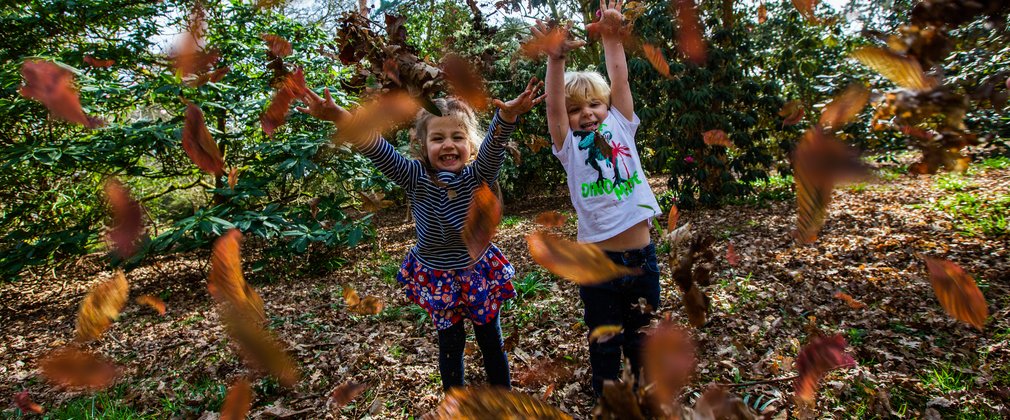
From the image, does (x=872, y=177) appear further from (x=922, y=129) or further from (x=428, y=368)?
(x=428, y=368)

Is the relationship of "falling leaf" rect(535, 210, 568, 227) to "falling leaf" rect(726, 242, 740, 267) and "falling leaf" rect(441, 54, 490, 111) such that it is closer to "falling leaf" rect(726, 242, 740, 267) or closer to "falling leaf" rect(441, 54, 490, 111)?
"falling leaf" rect(726, 242, 740, 267)

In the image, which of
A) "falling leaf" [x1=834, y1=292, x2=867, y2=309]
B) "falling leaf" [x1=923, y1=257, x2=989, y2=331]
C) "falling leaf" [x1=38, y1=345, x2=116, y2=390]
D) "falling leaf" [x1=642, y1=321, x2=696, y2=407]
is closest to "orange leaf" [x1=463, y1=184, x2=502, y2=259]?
"falling leaf" [x1=642, y1=321, x2=696, y2=407]

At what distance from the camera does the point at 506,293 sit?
2.06 m

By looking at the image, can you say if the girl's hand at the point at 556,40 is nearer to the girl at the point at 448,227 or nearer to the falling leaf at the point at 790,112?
the girl at the point at 448,227

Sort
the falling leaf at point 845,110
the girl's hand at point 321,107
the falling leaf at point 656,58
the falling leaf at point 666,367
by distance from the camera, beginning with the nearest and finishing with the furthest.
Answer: the falling leaf at point 666,367
the falling leaf at point 845,110
the girl's hand at point 321,107
the falling leaf at point 656,58

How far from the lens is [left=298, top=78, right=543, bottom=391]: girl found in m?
1.96

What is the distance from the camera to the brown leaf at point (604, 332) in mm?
1889

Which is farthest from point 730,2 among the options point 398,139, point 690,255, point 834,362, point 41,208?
point 41,208

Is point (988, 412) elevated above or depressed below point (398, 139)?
below

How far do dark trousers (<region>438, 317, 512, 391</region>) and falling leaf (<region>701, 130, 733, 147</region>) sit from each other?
17.7ft

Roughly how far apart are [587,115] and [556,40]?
34cm

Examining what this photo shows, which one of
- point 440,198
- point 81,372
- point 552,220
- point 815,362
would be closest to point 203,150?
point 440,198

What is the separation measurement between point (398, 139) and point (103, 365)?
12.4ft

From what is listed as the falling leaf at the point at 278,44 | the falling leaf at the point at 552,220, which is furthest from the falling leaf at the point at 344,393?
the falling leaf at the point at 552,220
